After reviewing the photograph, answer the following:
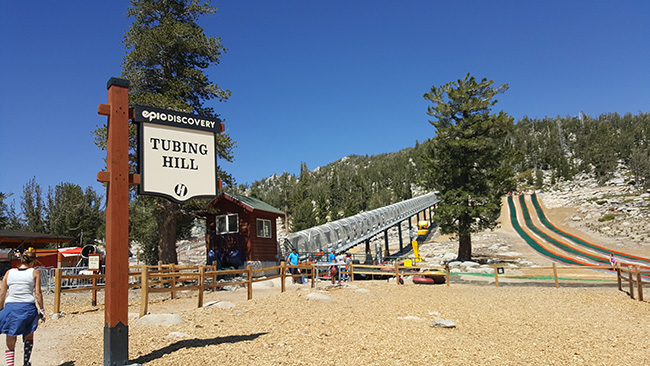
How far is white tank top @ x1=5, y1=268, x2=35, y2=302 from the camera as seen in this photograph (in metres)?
5.59

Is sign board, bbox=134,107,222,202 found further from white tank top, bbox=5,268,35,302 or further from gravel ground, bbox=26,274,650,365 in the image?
gravel ground, bbox=26,274,650,365

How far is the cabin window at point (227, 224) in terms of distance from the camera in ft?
79.4

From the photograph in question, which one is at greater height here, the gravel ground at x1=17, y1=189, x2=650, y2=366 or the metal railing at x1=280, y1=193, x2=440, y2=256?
the metal railing at x1=280, y1=193, x2=440, y2=256

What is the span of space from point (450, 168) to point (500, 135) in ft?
13.9

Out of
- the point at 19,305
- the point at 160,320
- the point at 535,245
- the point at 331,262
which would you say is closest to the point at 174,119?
the point at 19,305

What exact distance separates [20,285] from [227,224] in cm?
1889

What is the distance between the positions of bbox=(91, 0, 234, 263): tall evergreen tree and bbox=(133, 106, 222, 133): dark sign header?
13.3 meters

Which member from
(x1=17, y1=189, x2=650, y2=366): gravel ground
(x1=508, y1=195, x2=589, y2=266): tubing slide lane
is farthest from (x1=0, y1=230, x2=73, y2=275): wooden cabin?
(x1=508, y1=195, x2=589, y2=266): tubing slide lane

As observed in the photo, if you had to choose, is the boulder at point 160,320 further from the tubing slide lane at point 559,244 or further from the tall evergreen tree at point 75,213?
the tall evergreen tree at point 75,213

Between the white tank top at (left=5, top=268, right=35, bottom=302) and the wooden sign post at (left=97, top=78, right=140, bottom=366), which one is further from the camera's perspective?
the wooden sign post at (left=97, top=78, right=140, bottom=366)

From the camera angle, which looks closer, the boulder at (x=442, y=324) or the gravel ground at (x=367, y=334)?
the gravel ground at (x=367, y=334)

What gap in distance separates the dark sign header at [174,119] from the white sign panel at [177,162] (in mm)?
69

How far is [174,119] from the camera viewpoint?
284 inches

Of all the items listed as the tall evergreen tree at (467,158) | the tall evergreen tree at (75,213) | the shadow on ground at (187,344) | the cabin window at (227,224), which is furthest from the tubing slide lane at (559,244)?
the tall evergreen tree at (75,213)
